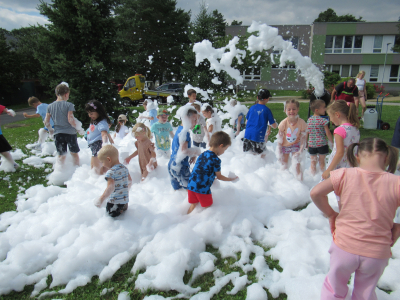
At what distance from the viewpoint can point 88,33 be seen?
10258 millimetres

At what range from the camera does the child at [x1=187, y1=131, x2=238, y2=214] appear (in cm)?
342

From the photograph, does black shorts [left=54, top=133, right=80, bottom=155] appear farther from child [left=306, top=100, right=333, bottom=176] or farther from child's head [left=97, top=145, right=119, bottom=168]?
child [left=306, top=100, right=333, bottom=176]

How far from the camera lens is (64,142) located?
5469 mm

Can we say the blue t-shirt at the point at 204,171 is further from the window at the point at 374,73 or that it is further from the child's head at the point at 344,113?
the window at the point at 374,73

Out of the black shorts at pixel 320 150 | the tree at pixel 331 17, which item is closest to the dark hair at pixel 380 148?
the black shorts at pixel 320 150

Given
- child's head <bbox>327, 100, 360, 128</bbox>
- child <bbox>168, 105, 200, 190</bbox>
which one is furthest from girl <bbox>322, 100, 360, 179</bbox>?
child <bbox>168, 105, 200, 190</bbox>

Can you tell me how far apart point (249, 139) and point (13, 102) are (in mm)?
32049

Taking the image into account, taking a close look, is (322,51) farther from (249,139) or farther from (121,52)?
(249,139)

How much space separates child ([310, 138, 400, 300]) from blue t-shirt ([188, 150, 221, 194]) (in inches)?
65.4

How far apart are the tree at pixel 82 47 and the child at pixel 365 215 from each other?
10.3m

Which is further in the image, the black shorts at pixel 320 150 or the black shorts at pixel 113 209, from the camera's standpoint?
the black shorts at pixel 320 150

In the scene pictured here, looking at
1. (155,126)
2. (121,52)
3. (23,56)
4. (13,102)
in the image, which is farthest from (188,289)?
(23,56)

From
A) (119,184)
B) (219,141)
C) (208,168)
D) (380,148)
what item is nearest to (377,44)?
(219,141)

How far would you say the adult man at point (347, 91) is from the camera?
26.2 ft
